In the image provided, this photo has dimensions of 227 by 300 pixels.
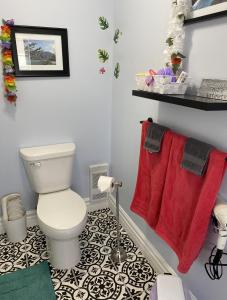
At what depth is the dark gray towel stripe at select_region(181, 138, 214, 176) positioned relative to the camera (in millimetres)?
1015

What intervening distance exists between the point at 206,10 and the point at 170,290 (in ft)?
4.52

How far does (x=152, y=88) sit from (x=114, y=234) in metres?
1.40

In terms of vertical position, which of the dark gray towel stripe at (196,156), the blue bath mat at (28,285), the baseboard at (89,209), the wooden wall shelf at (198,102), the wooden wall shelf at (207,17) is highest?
the wooden wall shelf at (207,17)

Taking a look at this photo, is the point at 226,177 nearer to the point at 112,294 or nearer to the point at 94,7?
the point at 112,294

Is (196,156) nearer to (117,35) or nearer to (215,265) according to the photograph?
(215,265)

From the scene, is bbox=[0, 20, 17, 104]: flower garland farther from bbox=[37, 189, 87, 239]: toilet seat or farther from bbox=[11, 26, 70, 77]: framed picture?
bbox=[37, 189, 87, 239]: toilet seat

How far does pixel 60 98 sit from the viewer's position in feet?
6.38

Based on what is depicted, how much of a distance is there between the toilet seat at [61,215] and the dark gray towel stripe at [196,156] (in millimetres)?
851

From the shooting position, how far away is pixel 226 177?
1.02 metres

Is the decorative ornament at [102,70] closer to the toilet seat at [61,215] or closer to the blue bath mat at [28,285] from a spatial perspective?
the toilet seat at [61,215]

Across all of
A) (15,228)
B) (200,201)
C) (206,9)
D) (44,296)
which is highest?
(206,9)

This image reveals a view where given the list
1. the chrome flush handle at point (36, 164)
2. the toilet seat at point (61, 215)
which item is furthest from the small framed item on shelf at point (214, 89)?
the chrome flush handle at point (36, 164)

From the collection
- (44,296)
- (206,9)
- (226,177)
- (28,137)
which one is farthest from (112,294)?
(206,9)

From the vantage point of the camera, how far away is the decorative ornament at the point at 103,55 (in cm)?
196
